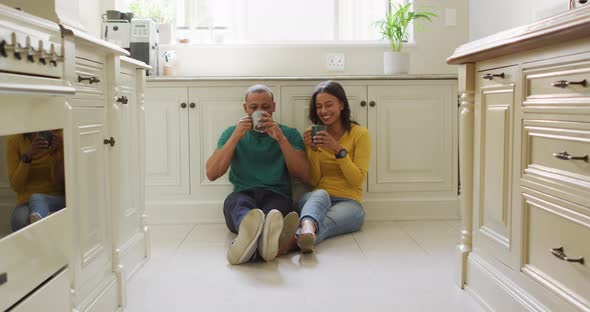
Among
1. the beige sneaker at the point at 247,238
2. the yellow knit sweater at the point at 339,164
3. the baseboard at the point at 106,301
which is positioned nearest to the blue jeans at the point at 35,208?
the baseboard at the point at 106,301

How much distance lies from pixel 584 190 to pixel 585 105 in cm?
20

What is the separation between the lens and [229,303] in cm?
199

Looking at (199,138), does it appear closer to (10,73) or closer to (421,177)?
(421,177)

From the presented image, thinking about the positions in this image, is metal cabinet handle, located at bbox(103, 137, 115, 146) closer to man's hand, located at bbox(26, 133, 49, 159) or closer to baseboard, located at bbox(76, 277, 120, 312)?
baseboard, located at bbox(76, 277, 120, 312)

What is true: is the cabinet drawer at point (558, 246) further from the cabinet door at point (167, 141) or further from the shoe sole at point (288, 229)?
the cabinet door at point (167, 141)

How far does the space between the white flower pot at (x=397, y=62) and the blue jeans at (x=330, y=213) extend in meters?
0.91

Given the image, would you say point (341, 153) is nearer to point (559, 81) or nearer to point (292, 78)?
point (292, 78)

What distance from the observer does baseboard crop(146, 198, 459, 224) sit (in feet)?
10.9

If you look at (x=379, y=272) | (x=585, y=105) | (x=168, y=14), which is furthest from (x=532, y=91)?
(x=168, y=14)

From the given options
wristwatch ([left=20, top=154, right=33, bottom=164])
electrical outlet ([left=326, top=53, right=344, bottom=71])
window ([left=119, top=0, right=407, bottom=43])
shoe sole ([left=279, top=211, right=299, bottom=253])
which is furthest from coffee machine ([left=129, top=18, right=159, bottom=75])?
wristwatch ([left=20, top=154, right=33, bottom=164])

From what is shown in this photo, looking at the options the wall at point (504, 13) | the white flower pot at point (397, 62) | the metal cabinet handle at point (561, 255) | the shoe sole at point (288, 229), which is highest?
the wall at point (504, 13)

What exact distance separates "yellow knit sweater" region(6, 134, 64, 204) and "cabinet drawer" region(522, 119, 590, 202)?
125 cm

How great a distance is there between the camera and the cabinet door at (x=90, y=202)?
5.51 feet

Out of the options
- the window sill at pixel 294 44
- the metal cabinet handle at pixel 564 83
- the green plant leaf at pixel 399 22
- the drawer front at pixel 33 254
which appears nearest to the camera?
the drawer front at pixel 33 254
